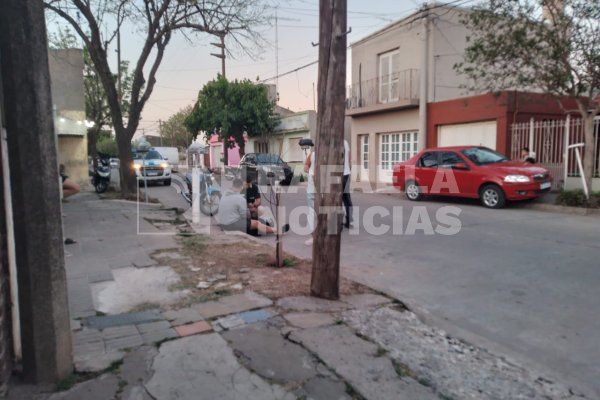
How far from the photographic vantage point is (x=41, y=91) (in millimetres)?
2729

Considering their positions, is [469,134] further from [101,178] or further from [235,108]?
[235,108]

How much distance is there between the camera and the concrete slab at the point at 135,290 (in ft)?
14.5

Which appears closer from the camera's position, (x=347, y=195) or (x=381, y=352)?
(x=381, y=352)

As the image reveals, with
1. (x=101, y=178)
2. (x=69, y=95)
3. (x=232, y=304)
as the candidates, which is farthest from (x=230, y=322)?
(x=69, y=95)

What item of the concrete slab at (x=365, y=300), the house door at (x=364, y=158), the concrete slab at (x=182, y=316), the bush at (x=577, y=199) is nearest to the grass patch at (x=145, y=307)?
the concrete slab at (x=182, y=316)

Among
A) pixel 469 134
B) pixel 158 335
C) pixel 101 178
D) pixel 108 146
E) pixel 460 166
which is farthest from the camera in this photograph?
pixel 108 146

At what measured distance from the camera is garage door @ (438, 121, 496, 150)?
14.8m

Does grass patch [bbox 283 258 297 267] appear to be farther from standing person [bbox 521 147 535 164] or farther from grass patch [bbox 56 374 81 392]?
standing person [bbox 521 147 535 164]

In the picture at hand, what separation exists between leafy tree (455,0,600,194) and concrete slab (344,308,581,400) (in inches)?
351

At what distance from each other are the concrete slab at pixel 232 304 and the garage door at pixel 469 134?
12422 millimetres

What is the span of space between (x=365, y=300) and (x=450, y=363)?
1.32 metres

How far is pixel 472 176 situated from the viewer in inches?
456

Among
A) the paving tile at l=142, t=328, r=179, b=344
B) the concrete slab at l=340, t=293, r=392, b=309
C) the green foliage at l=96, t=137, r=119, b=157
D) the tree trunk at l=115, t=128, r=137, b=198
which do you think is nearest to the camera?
the paving tile at l=142, t=328, r=179, b=344

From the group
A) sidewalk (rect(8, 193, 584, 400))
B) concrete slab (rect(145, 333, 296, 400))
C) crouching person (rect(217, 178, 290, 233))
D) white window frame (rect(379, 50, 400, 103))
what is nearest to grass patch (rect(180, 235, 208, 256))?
crouching person (rect(217, 178, 290, 233))
